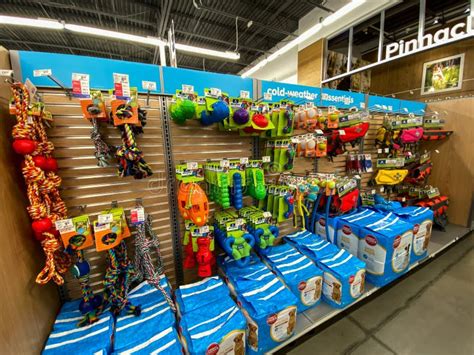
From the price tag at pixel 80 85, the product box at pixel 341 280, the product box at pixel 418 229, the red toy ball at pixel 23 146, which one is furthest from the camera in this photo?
the product box at pixel 418 229

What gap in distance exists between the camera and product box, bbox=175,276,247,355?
107cm

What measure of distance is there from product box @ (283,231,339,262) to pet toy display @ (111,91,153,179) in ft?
5.36

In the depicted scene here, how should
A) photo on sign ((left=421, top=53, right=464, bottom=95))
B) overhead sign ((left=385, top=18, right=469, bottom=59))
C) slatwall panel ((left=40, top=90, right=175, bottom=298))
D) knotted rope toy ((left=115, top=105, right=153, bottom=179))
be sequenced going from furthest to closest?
photo on sign ((left=421, top=53, right=464, bottom=95)) < overhead sign ((left=385, top=18, right=469, bottom=59)) < slatwall panel ((left=40, top=90, right=175, bottom=298)) < knotted rope toy ((left=115, top=105, right=153, bottom=179))

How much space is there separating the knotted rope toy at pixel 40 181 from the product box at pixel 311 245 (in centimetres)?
190

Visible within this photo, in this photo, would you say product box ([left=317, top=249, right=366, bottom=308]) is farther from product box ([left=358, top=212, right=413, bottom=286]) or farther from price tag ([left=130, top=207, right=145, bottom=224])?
price tag ([left=130, top=207, right=145, bottom=224])

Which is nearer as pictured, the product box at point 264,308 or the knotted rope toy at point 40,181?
the knotted rope toy at point 40,181

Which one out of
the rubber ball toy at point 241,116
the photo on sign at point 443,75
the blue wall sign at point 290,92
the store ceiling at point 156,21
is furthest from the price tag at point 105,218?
the photo on sign at point 443,75

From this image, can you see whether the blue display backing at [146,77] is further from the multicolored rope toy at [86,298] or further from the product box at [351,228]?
the product box at [351,228]

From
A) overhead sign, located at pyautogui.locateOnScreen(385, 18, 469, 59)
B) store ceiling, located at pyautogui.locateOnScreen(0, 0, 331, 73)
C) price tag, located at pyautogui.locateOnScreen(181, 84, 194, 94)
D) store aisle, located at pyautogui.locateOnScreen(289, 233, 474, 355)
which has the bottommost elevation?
store aisle, located at pyautogui.locateOnScreen(289, 233, 474, 355)

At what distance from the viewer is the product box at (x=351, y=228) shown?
2025 millimetres

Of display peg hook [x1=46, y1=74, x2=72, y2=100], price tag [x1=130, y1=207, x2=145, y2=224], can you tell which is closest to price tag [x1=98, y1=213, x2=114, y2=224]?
price tag [x1=130, y1=207, x2=145, y2=224]

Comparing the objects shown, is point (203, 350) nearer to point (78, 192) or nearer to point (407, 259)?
point (78, 192)

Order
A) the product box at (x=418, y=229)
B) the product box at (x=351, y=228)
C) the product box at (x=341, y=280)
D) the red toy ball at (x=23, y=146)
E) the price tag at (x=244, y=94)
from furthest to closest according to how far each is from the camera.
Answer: the product box at (x=418, y=229)
the product box at (x=351, y=228)
the price tag at (x=244, y=94)
the product box at (x=341, y=280)
the red toy ball at (x=23, y=146)

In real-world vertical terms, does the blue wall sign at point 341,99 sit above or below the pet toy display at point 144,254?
above
